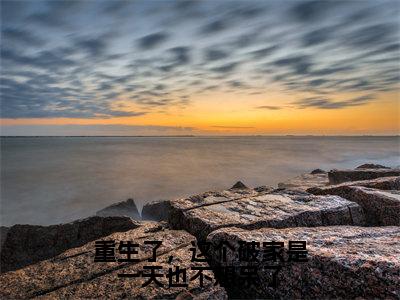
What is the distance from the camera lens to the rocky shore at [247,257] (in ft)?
11.0

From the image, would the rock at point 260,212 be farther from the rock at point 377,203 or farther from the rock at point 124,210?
the rock at point 124,210

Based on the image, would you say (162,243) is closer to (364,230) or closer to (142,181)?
(364,230)

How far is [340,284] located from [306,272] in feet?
1.19

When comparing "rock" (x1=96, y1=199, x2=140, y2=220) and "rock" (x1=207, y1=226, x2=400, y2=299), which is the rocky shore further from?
"rock" (x1=96, y1=199, x2=140, y2=220)

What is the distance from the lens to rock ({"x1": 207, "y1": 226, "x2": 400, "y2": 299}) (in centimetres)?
319

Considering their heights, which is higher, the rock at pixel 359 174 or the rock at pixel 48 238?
the rock at pixel 359 174

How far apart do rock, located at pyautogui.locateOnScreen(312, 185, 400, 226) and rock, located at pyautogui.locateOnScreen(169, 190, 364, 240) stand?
0.27 m

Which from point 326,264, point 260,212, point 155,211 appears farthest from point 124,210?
point 326,264

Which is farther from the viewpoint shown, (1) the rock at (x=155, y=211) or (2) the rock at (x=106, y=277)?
(1) the rock at (x=155, y=211)

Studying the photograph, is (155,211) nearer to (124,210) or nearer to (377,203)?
(124,210)

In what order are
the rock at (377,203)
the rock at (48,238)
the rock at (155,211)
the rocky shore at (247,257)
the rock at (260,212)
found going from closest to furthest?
the rocky shore at (247,257), the rock at (260,212), the rock at (377,203), the rock at (48,238), the rock at (155,211)

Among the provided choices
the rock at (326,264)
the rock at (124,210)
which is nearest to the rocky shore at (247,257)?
the rock at (326,264)

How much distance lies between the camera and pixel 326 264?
343cm

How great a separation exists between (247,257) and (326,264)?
Result: 91cm
